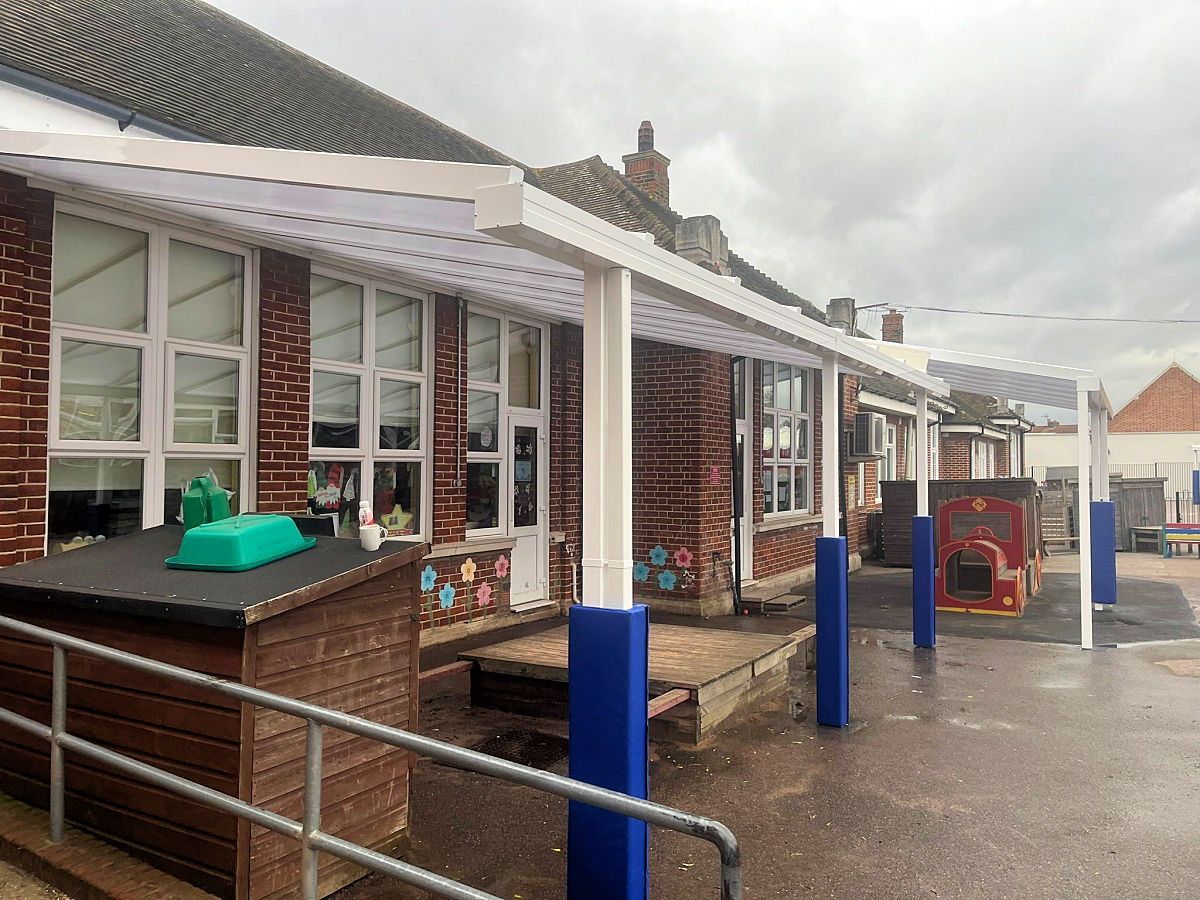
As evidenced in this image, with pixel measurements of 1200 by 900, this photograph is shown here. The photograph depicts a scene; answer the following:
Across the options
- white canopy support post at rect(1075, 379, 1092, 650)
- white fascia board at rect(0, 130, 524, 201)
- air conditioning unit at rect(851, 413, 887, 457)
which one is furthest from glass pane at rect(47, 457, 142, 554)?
air conditioning unit at rect(851, 413, 887, 457)

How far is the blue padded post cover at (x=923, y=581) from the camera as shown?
7.98 m

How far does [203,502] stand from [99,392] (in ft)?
6.47

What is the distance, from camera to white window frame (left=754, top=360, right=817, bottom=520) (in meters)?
12.1

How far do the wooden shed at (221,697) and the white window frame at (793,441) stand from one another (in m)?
9.08

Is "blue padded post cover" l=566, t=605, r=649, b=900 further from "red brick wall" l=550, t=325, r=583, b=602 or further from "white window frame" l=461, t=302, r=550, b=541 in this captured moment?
"red brick wall" l=550, t=325, r=583, b=602

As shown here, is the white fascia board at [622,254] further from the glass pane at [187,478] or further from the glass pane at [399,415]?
the glass pane at [399,415]

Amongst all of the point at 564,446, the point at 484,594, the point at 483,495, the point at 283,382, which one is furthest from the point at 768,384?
the point at 283,382

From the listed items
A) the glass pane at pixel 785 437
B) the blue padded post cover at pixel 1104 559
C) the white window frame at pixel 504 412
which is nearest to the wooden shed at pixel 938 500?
the blue padded post cover at pixel 1104 559

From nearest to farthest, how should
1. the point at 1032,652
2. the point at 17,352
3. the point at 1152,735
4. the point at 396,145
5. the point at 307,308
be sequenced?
the point at 17,352, the point at 1152,735, the point at 307,308, the point at 1032,652, the point at 396,145

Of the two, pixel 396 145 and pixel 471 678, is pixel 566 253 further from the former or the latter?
pixel 396 145

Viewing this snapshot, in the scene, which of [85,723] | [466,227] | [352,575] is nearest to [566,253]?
[466,227]

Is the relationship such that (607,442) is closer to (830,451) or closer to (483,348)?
(830,451)

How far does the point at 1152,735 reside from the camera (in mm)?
5539

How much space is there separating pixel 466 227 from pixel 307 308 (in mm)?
3551
